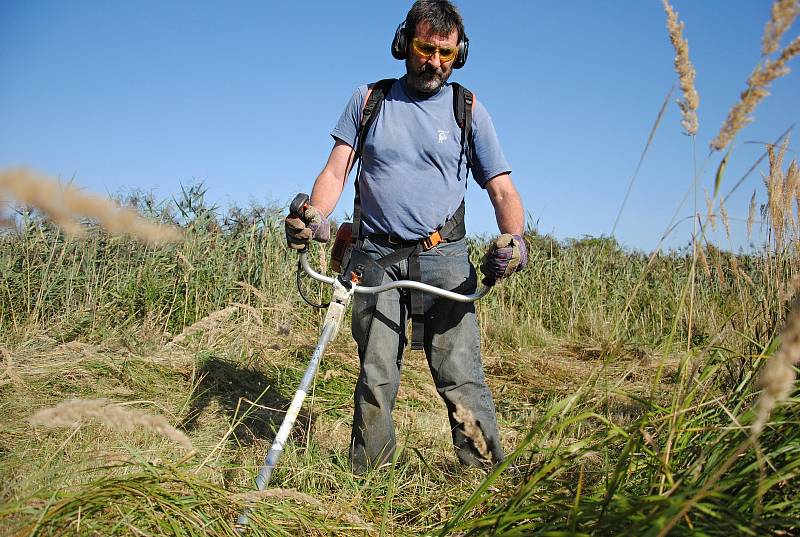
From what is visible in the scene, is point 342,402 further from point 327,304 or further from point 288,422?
point 288,422

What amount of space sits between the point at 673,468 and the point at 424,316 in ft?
5.34

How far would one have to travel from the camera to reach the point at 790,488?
1651mm

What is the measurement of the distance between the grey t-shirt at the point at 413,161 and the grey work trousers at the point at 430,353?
150 millimetres

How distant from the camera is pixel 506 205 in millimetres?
3393

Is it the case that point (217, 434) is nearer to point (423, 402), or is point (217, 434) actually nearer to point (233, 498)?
point (423, 402)

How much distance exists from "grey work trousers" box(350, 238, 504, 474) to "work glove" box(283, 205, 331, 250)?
1.75ft

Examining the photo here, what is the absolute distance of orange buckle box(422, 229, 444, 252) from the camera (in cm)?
330

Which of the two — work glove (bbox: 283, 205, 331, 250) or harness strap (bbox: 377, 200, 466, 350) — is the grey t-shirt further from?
work glove (bbox: 283, 205, 331, 250)

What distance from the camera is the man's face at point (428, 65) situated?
3184 millimetres

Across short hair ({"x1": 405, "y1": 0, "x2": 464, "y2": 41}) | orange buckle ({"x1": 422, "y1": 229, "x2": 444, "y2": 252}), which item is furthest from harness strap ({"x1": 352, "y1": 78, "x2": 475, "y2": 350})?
short hair ({"x1": 405, "y1": 0, "x2": 464, "y2": 41})

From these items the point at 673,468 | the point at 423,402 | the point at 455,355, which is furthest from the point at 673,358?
the point at 673,468

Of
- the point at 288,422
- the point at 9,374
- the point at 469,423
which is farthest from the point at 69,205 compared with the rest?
the point at 9,374

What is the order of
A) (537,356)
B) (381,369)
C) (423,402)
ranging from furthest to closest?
(537,356) → (423,402) → (381,369)

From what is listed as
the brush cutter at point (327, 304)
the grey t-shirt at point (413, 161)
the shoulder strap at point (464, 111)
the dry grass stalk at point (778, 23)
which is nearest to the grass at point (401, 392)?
the dry grass stalk at point (778, 23)
